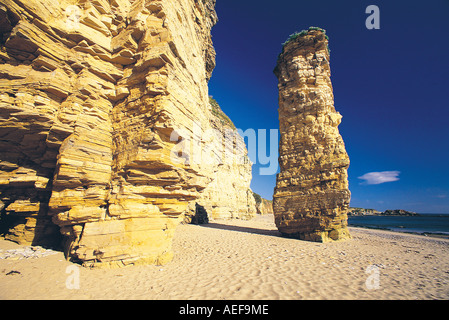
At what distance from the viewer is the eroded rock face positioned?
12.9m

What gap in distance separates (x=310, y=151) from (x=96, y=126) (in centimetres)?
1450

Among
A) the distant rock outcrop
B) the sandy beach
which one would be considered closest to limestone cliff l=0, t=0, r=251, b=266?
the sandy beach

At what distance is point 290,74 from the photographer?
15750mm

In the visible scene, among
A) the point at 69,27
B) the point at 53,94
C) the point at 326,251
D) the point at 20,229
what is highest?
the point at 69,27

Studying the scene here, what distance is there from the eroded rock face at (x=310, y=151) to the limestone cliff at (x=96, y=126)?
9.83 meters

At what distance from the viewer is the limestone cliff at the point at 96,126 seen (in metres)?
6.12

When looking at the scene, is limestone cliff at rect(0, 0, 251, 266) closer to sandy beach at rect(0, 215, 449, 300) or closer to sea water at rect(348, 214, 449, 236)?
sandy beach at rect(0, 215, 449, 300)

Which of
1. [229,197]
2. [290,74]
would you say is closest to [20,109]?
[290,74]

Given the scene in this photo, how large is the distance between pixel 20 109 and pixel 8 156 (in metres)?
2.64

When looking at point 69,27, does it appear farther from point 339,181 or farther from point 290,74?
point 339,181

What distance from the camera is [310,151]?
46.5 ft

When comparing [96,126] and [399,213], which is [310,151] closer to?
[96,126]

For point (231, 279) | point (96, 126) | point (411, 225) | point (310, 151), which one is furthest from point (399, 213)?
point (96, 126)

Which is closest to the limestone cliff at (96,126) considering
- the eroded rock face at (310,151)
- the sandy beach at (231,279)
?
the sandy beach at (231,279)
